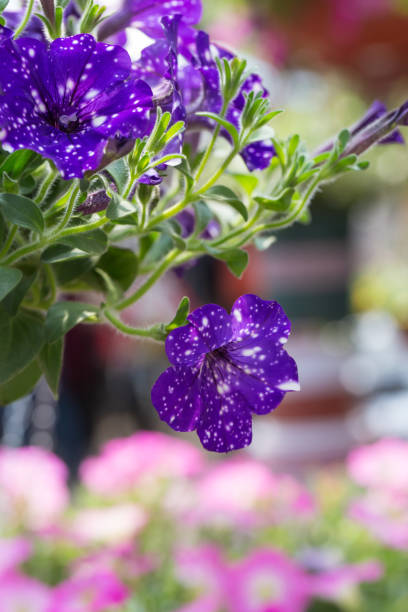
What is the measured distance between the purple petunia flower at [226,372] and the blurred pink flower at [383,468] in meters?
0.61

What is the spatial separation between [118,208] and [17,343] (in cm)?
8

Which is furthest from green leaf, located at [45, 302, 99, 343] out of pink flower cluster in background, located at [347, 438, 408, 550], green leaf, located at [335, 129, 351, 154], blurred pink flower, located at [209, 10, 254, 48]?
blurred pink flower, located at [209, 10, 254, 48]

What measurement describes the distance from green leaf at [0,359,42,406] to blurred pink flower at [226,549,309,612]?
15.0 inches

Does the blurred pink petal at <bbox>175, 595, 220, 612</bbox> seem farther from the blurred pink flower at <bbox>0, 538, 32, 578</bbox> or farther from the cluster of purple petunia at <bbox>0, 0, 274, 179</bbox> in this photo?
the cluster of purple petunia at <bbox>0, 0, 274, 179</bbox>

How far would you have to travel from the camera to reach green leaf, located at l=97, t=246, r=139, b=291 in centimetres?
32

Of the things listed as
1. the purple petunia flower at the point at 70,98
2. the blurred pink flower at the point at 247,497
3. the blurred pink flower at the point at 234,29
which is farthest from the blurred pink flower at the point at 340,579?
the blurred pink flower at the point at 234,29

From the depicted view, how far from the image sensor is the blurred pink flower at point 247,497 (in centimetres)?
77

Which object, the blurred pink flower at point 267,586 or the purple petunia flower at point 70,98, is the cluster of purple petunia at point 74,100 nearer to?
the purple petunia flower at point 70,98

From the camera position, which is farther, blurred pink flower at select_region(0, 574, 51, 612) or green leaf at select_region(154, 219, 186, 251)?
blurred pink flower at select_region(0, 574, 51, 612)

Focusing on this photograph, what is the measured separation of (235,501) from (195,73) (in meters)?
0.56

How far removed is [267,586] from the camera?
621 millimetres

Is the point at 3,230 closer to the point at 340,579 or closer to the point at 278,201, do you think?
the point at 278,201

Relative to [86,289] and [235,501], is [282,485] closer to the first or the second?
[235,501]

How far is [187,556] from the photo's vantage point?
Result: 0.66 metres
